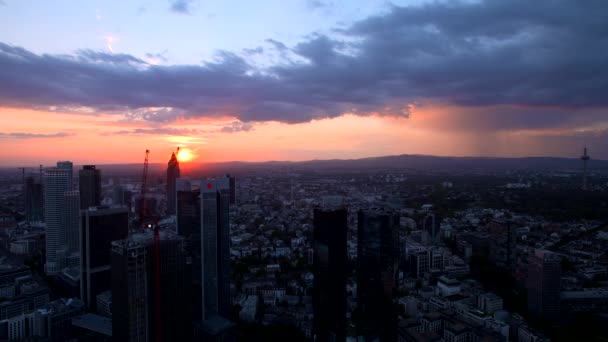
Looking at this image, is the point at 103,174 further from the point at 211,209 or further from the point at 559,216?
the point at 559,216

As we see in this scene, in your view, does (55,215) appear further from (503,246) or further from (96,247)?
(503,246)

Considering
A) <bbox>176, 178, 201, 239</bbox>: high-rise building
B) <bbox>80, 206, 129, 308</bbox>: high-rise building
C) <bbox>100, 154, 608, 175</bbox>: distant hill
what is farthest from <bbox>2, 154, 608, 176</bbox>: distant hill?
<bbox>176, 178, 201, 239</bbox>: high-rise building

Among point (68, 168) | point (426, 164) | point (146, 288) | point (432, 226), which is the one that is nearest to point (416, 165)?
point (426, 164)

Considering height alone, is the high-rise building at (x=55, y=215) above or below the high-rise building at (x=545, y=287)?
above

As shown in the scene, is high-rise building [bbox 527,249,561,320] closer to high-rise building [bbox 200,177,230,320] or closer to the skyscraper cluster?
the skyscraper cluster

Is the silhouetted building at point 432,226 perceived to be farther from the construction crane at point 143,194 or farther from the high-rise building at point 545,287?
the construction crane at point 143,194

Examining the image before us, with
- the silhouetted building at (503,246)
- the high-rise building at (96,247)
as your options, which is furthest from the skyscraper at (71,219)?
the silhouetted building at (503,246)
